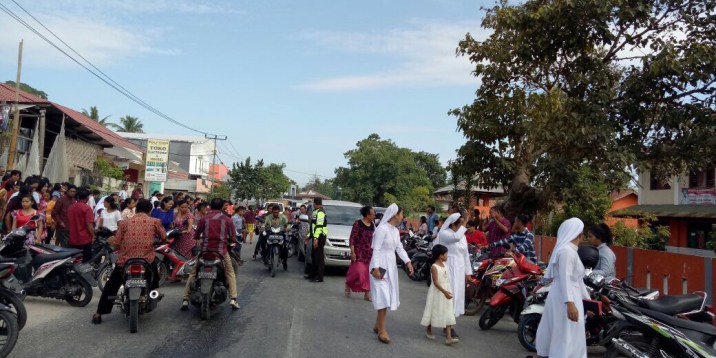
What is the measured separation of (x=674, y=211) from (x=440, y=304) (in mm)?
22381

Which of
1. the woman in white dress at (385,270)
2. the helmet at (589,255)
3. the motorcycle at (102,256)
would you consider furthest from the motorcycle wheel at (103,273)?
the helmet at (589,255)

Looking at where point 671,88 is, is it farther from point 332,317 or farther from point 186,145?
point 186,145

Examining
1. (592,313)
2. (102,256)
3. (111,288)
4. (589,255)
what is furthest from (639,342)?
(102,256)

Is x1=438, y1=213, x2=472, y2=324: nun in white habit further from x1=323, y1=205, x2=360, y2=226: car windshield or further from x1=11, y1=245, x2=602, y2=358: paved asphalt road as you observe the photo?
x1=323, y1=205, x2=360, y2=226: car windshield

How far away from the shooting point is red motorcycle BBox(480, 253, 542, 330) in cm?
748

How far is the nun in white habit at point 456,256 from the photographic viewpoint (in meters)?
7.84

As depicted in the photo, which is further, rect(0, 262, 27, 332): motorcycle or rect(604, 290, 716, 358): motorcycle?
rect(0, 262, 27, 332): motorcycle

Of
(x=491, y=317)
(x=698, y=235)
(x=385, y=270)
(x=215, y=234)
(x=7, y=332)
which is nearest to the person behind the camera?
(x=7, y=332)

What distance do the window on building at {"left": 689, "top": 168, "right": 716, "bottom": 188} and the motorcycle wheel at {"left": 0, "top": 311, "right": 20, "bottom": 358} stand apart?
25.7 m

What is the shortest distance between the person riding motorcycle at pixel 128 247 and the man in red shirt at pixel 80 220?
7.20 ft

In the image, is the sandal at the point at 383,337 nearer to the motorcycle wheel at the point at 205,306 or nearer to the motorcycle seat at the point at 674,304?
the motorcycle wheel at the point at 205,306

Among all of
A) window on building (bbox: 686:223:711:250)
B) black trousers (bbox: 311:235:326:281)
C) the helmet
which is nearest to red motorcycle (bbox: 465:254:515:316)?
the helmet

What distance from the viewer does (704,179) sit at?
80.5 ft

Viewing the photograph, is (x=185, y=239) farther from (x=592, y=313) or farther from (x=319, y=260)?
(x=592, y=313)
